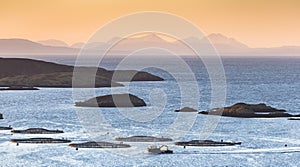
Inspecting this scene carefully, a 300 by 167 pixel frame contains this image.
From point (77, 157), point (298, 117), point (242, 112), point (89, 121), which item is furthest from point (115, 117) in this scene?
point (77, 157)

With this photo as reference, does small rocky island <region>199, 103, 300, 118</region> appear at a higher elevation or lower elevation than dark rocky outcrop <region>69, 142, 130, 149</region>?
higher

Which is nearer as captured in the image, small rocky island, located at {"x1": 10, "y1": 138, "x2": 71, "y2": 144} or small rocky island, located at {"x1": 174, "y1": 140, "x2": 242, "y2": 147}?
small rocky island, located at {"x1": 174, "y1": 140, "x2": 242, "y2": 147}

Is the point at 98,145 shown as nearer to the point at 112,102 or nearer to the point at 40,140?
the point at 40,140

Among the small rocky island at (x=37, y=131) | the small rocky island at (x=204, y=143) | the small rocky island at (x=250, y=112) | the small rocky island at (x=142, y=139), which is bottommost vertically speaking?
the small rocky island at (x=204, y=143)

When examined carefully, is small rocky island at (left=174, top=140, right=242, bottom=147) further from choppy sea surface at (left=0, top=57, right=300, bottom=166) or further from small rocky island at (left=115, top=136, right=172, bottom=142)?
small rocky island at (left=115, top=136, right=172, bottom=142)

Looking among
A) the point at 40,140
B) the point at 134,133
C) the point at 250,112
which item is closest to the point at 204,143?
the point at 134,133

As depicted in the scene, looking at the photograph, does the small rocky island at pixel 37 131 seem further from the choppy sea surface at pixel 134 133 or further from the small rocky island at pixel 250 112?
the small rocky island at pixel 250 112

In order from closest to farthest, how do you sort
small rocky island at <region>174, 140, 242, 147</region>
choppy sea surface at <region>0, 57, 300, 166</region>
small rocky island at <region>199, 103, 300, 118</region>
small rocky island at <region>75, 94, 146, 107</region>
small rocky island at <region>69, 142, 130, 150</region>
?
choppy sea surface at <region>0, 57, 300, 166</region> → small rocky island at <region>69, 142, 130, 150</region> → small rocky island at <region>174, 140, 242, 147</region> → small rocky island at <region>199, 103, 300, 118</region> → small rocky island at <region>75, 94, 146, 107</region>

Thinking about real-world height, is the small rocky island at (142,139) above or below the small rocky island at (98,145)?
above

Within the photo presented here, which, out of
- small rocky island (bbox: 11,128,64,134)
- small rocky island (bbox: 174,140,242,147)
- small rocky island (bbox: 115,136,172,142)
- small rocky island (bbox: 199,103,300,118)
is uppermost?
small rocky island (bbox: 199,103,300,118)

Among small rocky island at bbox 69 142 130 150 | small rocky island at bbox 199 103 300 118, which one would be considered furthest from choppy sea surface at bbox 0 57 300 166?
small rocky island at bbox 199 103 300 118

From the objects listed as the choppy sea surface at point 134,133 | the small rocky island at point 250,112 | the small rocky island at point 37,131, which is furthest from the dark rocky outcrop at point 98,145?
the small rocky island at point 250,112

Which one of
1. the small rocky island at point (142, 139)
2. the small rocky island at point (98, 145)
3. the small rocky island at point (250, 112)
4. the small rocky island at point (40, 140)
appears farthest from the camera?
the small rocky island at point (250, 112)

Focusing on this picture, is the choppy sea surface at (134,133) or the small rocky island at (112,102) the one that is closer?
the choppy sea surface at (134,133)
